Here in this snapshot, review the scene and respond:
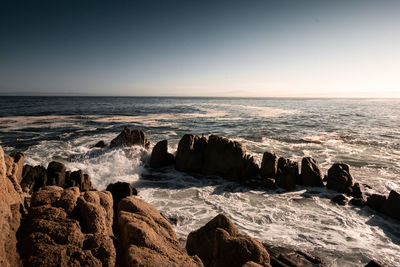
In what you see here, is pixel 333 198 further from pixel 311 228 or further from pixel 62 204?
pixel 62 204

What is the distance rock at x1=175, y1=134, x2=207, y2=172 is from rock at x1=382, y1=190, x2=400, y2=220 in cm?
1004

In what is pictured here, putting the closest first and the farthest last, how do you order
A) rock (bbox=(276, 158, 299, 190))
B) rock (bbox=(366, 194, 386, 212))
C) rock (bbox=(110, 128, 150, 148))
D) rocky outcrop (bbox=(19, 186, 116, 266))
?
rocky outcrop (bbox=(19, 186, 116, 266))
rock (bbox=(366, 194, 386, 212))
rock (bbox=(276, 158, 299, 190))
rock (bbox=(110, 128, 150, 148))

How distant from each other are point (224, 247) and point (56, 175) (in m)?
9.92

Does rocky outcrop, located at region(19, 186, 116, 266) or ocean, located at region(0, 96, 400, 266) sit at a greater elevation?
rocky outcrop, located at region(19, 186, 116, 266)

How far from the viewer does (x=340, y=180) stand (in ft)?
38.8

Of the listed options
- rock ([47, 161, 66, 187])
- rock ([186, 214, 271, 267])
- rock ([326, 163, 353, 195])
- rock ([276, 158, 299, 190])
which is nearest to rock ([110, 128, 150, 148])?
rock ([47, 161, 66, 187])

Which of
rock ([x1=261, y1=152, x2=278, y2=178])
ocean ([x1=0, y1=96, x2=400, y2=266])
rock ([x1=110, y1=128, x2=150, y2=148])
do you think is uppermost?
rock ([x1=110, y1=128, x2=150, y2=148])

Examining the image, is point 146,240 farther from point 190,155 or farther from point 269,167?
point 190,155

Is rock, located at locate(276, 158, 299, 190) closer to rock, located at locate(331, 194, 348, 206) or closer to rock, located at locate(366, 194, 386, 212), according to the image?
rock, located at locate(331, 194, 348, 206)

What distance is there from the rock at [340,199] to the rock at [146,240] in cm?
968

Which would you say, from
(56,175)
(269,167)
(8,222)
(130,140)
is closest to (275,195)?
(269,167)

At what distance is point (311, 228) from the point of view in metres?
8.36

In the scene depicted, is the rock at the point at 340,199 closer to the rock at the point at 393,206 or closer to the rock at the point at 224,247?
the rock at the point at 393,206

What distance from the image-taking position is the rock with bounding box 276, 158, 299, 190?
12.2 meters
